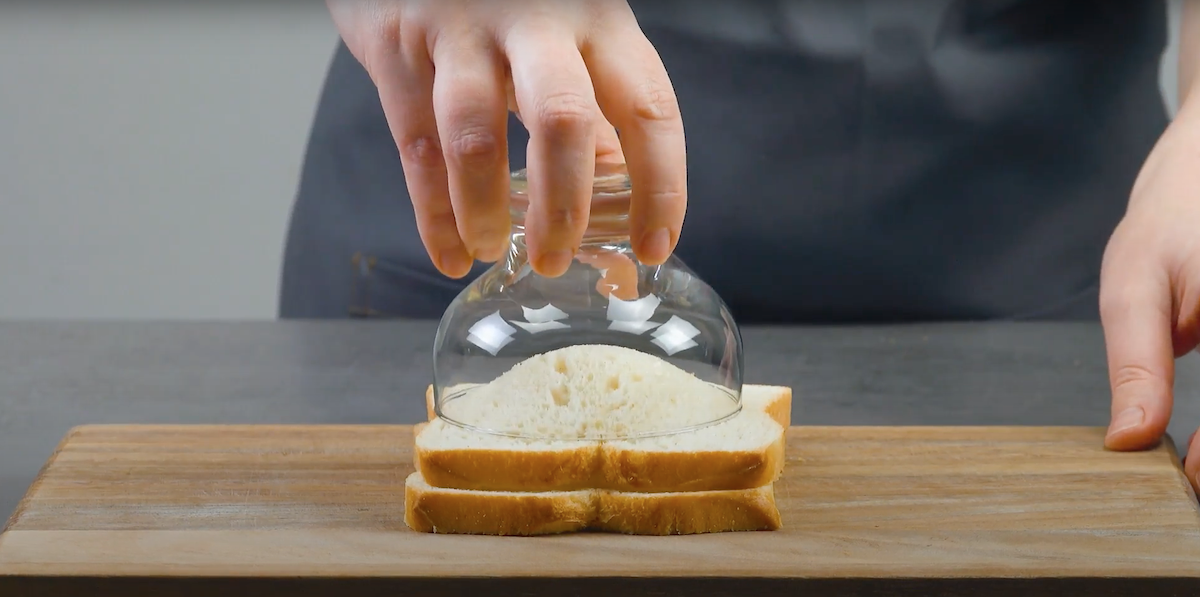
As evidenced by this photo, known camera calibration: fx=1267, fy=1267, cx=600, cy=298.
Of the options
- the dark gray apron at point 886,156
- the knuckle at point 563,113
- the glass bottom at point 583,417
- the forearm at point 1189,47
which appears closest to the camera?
the knuckle at point 563,113

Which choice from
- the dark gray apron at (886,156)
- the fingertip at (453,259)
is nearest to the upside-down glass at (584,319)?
the fingertip at (453,259)

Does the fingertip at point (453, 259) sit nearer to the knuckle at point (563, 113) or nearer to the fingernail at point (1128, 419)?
the knuckle at point (563, 113)

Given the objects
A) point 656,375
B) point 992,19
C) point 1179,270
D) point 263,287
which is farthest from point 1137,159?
point 263,287

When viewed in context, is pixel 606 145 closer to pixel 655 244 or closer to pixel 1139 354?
pixel 655 244

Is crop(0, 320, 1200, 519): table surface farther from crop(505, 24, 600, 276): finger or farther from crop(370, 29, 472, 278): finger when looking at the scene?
crop(505, 24, 600, 276): finger

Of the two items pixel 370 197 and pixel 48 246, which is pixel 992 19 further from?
pixel 48 246

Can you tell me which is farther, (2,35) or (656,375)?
(2,35)
